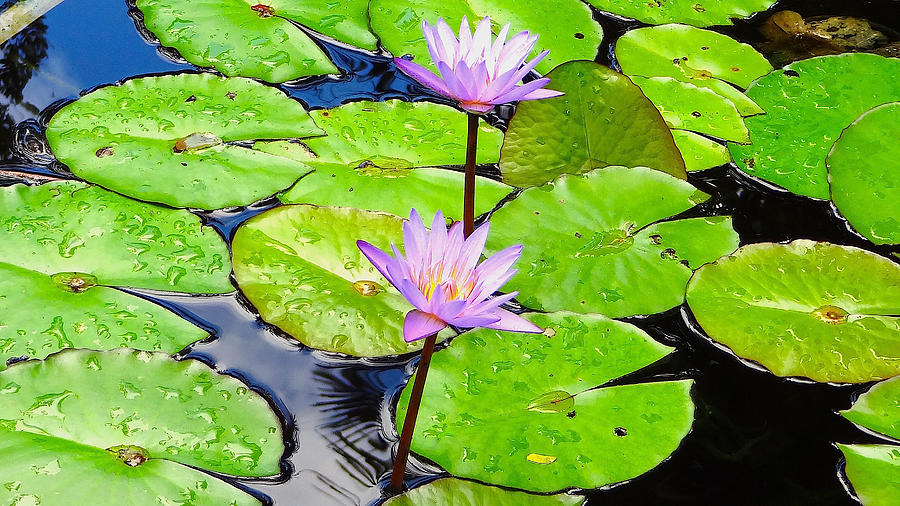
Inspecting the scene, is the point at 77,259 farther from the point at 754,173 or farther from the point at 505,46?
the point at 754,173

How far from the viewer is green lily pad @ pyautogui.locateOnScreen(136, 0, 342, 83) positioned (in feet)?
7.16

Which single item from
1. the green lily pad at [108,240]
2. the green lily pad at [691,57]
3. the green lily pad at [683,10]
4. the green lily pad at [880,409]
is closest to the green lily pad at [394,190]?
the green lily pad at [108,240]

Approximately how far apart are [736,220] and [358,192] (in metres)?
0.97

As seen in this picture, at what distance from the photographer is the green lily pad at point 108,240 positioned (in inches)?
60.8

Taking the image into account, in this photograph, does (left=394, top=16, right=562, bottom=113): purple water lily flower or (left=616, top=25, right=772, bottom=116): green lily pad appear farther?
(left=616, top=25, right=772, bottom=116): green lily pad

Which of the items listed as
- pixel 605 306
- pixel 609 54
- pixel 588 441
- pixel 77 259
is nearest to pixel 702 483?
pixel 588 441

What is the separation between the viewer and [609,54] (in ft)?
8.05

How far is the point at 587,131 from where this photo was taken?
2.01 m

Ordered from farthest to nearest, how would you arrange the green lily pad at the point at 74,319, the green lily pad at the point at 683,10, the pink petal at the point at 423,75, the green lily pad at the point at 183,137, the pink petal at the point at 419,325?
1. the green lily pad at the point at 683,10
2. the green lily pad at the point at 183,137
3. the green lily pad at the point at 74,319
4. the pink petal at the point at 423,75
5. the pink petal at the point at 419,325

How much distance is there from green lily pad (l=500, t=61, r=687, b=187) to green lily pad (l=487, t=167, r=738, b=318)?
88 mm

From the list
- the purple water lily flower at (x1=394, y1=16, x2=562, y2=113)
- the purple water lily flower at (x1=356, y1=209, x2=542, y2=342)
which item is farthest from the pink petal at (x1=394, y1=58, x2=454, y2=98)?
the purple water lily flower at (x1=356, y1=209, x2=542, y2=342)

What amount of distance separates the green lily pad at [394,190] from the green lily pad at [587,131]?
0.43 feet

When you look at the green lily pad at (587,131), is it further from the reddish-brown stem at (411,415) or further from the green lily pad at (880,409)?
the reddish-brown stem at (411,415)

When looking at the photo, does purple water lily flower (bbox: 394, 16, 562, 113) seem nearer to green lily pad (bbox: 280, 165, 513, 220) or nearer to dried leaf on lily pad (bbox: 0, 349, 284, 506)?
green lily pad (bbox: 280, 165, 513, 220)
